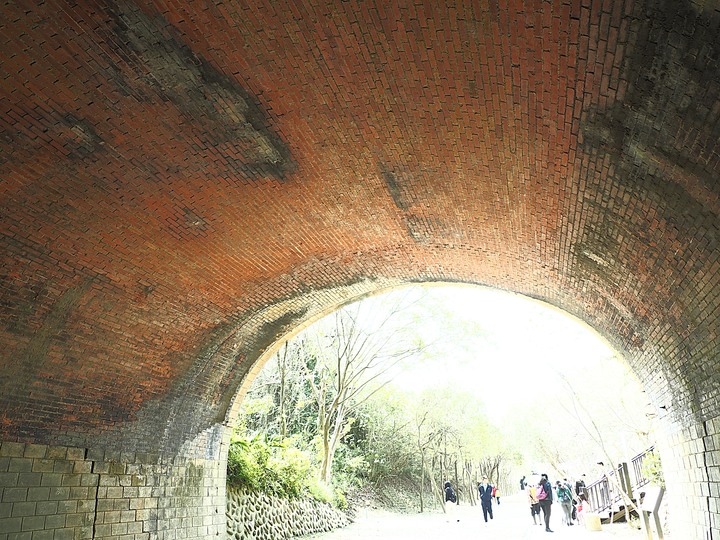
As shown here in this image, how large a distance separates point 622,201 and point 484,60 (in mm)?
2048

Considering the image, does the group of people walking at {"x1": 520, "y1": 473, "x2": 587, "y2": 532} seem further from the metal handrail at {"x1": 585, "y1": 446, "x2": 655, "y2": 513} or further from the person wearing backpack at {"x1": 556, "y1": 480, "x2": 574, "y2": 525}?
the metal handrail at {"x1": 585, "y1": 446, "x2": 655, "y2": 513}

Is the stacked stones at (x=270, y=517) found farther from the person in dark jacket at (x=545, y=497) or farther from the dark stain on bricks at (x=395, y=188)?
the dark stain on bricks at (x=395, y=188)

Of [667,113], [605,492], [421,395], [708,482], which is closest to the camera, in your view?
[667,113]

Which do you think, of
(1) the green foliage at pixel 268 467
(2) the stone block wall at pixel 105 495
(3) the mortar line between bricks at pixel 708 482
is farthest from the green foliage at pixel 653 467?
(2) the stone block wall at pixel 105 495

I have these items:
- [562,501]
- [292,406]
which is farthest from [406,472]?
[562,501]

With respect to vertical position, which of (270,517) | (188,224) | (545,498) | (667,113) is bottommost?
(270,517)

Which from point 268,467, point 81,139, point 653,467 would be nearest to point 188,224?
point 81,139

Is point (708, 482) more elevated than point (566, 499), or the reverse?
point (708, 482)

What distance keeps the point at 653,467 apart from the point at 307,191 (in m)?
11.3

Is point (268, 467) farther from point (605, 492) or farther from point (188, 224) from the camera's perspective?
point (605, 492)

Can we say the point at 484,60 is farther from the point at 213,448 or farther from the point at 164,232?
the point at 213,448

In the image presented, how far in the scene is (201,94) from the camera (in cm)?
539

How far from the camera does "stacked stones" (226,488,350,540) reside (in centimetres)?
1246

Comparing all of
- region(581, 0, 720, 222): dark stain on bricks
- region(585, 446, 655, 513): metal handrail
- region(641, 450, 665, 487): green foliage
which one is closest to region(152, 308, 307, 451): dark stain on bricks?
region(581, 0, 720, 222): dark stain on bricks
